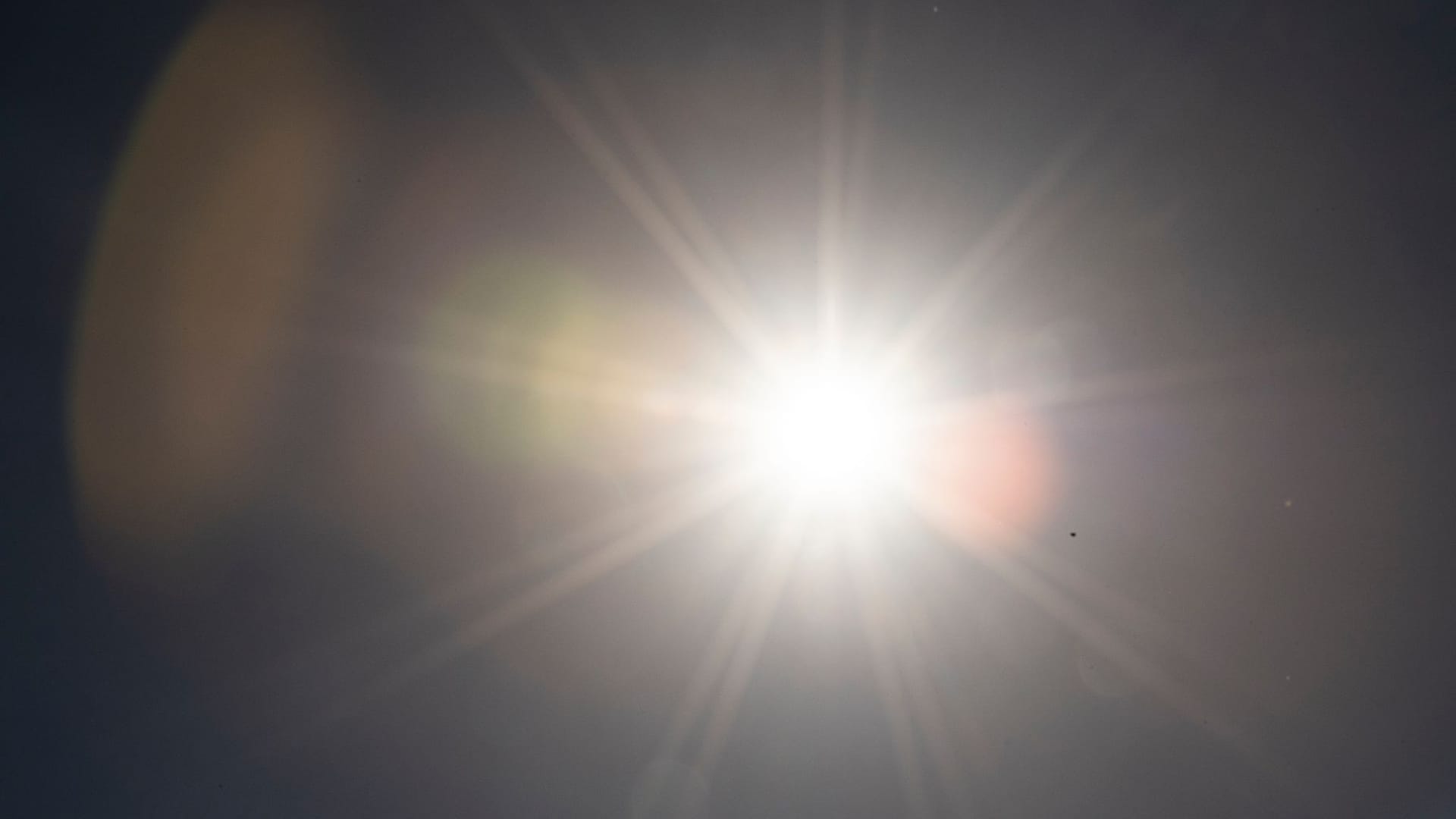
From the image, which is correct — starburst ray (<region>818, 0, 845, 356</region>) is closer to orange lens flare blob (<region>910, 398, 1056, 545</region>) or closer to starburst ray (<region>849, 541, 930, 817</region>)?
orange lens flare blob (<region>910, 398, 1056, 545</region>)

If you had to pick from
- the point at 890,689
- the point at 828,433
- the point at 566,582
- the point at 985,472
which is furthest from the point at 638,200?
the point at 890,689

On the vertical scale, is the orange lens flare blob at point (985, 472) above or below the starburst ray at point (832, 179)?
below

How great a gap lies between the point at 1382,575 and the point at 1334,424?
0.34m

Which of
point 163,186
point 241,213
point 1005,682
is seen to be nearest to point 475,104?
point 241,213

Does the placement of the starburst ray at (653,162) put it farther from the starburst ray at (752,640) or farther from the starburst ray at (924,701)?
the starburst ray at (924,701)

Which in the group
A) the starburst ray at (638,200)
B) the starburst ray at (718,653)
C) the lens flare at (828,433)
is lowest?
the starburst ray at (718,653)

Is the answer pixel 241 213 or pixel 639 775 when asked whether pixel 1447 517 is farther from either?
pixel 241 213

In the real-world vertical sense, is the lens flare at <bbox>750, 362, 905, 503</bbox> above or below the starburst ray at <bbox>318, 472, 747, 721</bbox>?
above

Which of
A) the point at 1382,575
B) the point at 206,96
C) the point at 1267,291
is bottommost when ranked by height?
the point at 206,96

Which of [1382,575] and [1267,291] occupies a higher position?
[1267,291]

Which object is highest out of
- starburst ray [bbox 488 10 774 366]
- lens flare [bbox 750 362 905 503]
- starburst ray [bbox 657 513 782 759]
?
starburst ray [bbox 488 10 774 366]

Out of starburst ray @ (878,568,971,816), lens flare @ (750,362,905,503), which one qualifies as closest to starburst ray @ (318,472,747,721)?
lens flare @ (750,362,905,503)

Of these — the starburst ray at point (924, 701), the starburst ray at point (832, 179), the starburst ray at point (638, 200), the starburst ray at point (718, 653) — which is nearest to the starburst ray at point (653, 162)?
the starburst ray at point (638, 200)

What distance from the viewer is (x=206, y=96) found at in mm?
2102
